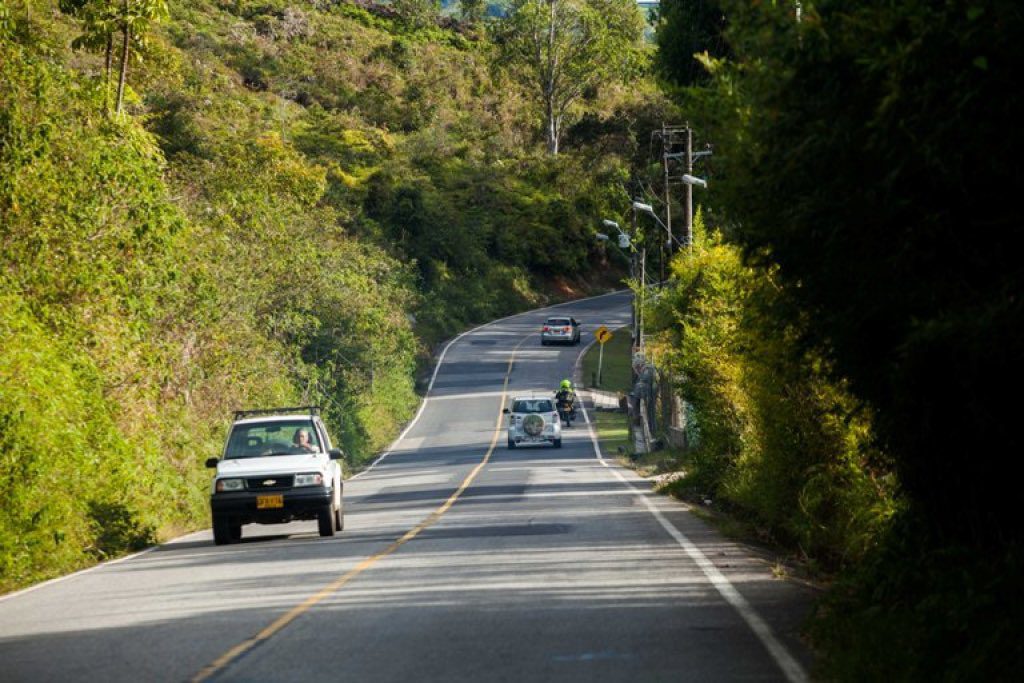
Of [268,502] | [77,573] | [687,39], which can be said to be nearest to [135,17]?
[687,39]

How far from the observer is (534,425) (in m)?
51.6

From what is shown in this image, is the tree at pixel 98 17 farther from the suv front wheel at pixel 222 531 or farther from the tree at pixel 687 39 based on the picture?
the suv front wheel at pixel 222 531

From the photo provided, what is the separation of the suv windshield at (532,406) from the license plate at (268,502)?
103 feet

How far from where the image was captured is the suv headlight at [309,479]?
21.6 metres

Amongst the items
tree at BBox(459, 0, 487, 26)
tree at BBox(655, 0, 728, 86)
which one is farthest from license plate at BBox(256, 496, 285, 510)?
tree at BBox(459, 0, 487, 26)

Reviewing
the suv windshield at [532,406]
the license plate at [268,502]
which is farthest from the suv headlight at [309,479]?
the suv windshield at [532,406]

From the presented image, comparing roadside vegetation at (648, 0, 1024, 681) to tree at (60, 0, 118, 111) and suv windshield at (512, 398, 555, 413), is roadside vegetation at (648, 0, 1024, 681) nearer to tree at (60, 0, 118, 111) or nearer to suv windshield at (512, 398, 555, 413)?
tree at (60, 0, 118, 111)

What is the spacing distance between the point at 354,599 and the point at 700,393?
43.3 ft

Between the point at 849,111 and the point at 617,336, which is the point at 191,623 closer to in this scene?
the point at 849,111

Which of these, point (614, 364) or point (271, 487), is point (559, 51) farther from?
point (271, 487)

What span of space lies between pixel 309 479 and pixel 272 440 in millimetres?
1839

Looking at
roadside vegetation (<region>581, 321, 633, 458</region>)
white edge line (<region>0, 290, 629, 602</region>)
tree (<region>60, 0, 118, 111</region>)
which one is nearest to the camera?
white edge line (<region>0, 290, 629, 602</region>)

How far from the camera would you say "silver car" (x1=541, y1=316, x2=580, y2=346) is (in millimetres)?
86125

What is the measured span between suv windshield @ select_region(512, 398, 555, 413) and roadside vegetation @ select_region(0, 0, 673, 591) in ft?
19.6
